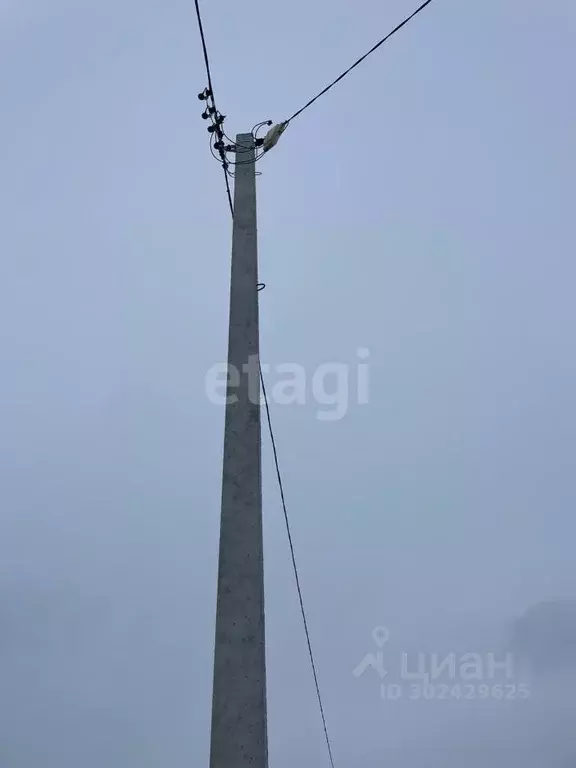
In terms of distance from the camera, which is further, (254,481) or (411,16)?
(411,16)

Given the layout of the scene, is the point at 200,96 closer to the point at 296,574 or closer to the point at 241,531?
the point at 241,531

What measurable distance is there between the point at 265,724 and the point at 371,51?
6036 millimetres

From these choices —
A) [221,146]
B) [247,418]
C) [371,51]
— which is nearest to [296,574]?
[247,418]

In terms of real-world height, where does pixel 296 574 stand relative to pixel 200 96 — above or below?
below

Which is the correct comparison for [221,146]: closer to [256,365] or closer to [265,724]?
[256,365]

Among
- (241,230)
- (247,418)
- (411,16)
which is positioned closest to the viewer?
(247,418)

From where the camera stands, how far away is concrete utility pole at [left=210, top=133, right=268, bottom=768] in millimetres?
4805

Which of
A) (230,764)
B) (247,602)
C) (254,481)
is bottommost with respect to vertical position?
(230,764)

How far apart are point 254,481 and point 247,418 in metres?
0.51

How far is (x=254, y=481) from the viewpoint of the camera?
549cm

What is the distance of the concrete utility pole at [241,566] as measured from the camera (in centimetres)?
480

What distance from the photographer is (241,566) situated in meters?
5.29

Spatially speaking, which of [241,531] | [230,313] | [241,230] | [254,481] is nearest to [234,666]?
[241,531]

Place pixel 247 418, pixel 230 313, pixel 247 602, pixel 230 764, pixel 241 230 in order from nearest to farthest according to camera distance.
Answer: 1. pixel 230 764
2. pixel 247 602
3. pixel 247 418
4. pixel 230 313
5. pixel 241 230
